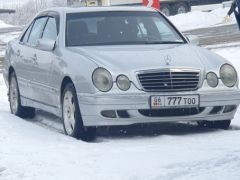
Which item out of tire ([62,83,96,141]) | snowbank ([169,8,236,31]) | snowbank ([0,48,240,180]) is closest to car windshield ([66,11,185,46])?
tire ([62,83,96,141])

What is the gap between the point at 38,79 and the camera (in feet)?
36.0

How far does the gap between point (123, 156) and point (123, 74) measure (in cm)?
140

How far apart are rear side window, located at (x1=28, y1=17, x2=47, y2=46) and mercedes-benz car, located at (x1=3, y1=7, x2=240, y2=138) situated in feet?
0.83

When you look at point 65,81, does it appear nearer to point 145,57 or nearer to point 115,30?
point 145,57

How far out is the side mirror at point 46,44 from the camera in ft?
34.3

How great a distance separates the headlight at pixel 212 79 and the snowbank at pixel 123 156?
53 cm

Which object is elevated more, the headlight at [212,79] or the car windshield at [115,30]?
the car windshield at [115,30]

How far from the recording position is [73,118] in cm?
966

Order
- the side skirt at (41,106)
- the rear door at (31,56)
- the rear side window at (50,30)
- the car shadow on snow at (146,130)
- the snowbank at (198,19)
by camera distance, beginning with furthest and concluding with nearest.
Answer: the snowbank at (198,19) < the rear door at (31,56) < the rear side window at (50,30) < the side skirt at (41,106) < the car shadow on snow at (146,130)

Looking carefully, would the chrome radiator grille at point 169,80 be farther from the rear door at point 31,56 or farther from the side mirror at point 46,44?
the rear door at point 31,56

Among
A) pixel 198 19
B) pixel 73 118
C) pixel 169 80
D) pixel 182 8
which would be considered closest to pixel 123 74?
pixel 169 80

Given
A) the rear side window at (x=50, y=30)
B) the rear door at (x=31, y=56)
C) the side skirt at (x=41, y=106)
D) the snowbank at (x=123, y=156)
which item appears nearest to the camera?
the snowbank at (x=123, y=156)

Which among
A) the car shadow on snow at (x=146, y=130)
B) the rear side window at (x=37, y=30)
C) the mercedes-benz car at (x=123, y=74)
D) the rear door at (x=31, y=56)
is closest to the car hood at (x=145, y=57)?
the mercedes-benz car at (x=123, y=74)

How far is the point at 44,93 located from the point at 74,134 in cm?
131
